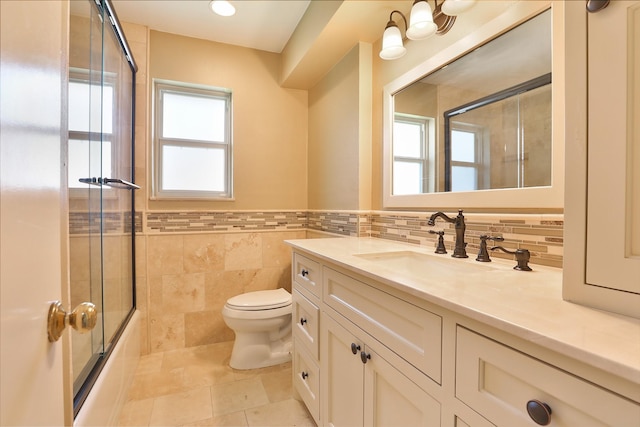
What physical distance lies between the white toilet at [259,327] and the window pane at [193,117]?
1.37 meters

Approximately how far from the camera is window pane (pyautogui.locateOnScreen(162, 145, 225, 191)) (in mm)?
2406

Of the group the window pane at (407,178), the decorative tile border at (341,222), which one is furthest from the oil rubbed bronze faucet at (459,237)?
the decorative tile border at (341,222)

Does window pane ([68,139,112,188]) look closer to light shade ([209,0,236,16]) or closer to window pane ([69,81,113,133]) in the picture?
window pane ([69,81,113,133])

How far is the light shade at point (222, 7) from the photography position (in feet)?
6.41

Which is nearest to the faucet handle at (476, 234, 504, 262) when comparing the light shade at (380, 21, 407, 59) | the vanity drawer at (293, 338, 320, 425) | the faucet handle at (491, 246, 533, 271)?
the faucet handle at (491, 246, 533, 271)

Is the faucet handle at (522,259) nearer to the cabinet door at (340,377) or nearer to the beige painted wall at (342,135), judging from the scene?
the cabinet door at (340,377)

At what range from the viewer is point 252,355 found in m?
2.11

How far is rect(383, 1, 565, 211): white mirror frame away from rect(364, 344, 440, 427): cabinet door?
755mm

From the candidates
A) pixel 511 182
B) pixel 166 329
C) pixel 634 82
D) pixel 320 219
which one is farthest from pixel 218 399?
pixel 634 82

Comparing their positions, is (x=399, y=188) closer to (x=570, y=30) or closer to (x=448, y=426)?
(x=570, y=30)

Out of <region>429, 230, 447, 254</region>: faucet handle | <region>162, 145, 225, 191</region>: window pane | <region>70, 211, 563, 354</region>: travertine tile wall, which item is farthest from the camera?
<region>162, 145, 225, 191</region>: window pane

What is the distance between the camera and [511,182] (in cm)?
119

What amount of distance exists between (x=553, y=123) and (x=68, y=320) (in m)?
1.44

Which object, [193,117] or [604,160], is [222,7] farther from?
[604,160]
